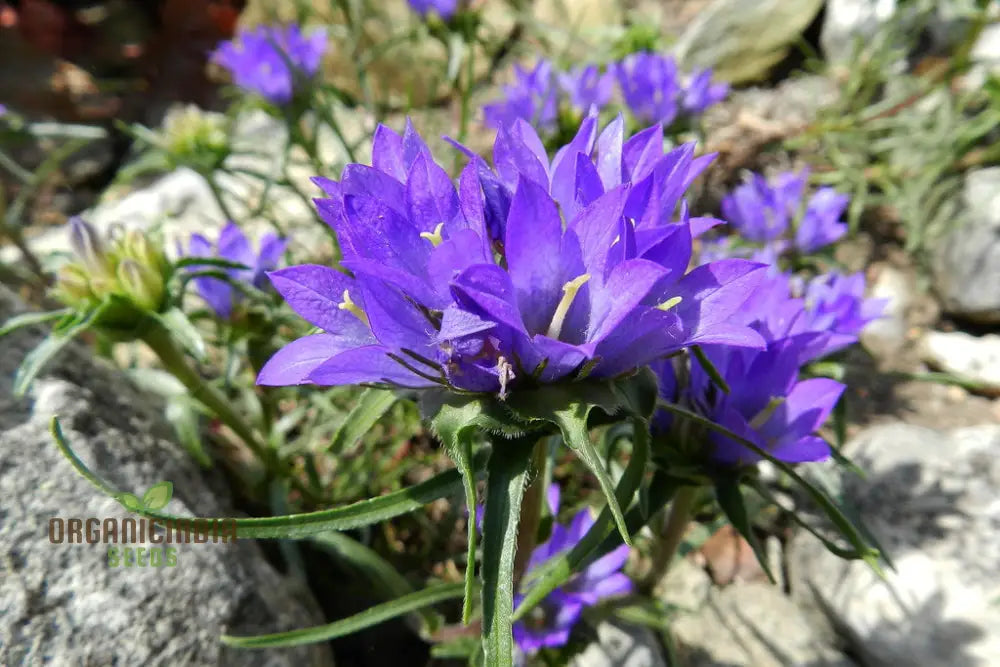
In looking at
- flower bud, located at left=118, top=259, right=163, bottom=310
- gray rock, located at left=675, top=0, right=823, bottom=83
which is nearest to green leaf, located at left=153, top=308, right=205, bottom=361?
flower bud, located at left=118, top=259, right=163, bottom=310

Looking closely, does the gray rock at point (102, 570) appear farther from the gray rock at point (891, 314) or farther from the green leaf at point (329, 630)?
the gray rock at point (891, 314)

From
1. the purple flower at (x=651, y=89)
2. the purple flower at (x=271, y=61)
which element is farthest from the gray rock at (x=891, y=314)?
the purple flower at (x=271, y=61)

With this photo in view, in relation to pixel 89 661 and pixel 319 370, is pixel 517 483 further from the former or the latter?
pixel 89 661

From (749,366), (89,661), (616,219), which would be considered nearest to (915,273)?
(749,366)

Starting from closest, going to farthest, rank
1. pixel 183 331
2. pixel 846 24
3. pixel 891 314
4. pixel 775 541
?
pixel 183 331
pixel 775 541
pixel 891 314
pixel 846 24

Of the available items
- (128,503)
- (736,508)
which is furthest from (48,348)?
(736,508)

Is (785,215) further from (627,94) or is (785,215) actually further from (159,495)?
(159,495)
